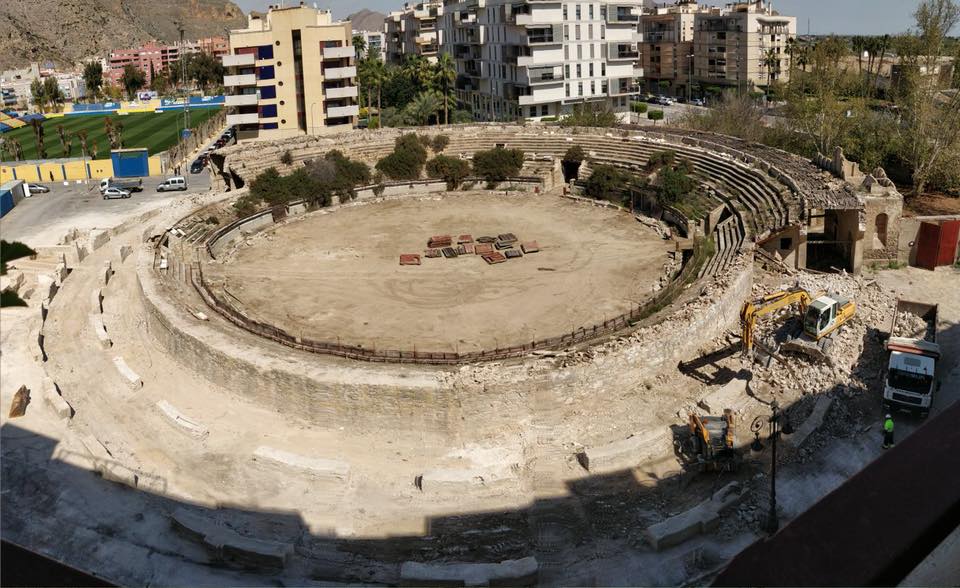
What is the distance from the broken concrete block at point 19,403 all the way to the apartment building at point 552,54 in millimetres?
58666

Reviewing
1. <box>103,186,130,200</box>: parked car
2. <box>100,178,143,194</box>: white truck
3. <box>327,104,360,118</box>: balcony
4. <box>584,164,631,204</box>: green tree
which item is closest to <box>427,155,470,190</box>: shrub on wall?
<box>584,164,631,204</box>: green tree

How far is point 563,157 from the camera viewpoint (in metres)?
58.8

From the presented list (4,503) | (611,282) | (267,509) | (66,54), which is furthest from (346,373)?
(66,54)

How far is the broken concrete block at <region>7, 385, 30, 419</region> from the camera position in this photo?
25.8 meters

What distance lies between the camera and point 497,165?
2269 inches

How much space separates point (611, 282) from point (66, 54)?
204508 mm

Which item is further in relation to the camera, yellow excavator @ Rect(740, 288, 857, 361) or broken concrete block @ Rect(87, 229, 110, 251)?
broken concrete block @ Rect(87, 229, 110, 251)

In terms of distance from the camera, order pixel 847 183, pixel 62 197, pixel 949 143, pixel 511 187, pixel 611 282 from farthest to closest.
Result: pixel 62 197 < pixel 511 187 < pixel 949 143 < pixel 847 183 < pixel 611 282

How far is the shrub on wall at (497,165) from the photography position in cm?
5753

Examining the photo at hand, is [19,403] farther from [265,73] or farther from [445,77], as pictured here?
[445,77]

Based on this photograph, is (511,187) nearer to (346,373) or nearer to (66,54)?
(346,373)

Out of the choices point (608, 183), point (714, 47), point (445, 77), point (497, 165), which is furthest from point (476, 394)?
point (714, 47)

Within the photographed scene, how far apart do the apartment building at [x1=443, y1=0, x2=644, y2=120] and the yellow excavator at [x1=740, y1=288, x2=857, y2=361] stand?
51149mm

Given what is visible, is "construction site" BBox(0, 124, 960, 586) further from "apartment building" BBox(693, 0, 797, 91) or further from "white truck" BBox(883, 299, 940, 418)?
"apartment building" BBox(693, 0, 797, 91)
